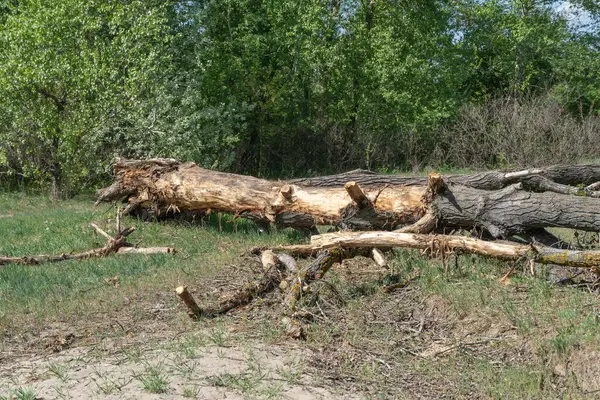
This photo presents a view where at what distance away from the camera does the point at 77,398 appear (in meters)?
5.44

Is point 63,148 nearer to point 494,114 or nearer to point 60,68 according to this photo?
point 60,68

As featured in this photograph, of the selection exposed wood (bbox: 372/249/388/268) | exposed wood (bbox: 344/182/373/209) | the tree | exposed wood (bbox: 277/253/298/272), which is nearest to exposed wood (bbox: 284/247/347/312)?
exposed wood (bbox: 277/253/298/272)

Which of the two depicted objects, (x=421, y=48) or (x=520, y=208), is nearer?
(x=520, y=208)

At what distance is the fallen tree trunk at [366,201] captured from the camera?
8562 millimetres

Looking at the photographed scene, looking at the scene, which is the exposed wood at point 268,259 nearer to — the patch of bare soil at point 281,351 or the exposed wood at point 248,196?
the patch of bare soil at point 281,351

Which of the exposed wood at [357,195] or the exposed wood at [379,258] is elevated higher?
the exposed wood at [357,195]

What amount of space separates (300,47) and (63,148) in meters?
11.3

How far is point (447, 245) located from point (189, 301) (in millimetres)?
3044

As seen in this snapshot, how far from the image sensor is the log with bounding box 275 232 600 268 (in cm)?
753

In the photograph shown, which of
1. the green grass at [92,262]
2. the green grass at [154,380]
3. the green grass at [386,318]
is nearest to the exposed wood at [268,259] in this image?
the green grass at [386,318]

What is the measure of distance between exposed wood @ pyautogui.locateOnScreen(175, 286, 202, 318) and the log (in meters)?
1.86

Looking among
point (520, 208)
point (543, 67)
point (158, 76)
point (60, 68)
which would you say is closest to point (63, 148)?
point (60, 68)

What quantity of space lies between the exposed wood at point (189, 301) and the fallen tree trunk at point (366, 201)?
112 inches

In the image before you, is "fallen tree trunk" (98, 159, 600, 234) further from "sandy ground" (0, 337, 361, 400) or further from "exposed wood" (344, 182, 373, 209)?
"sandy ground" (0, 337, 361, 400)
